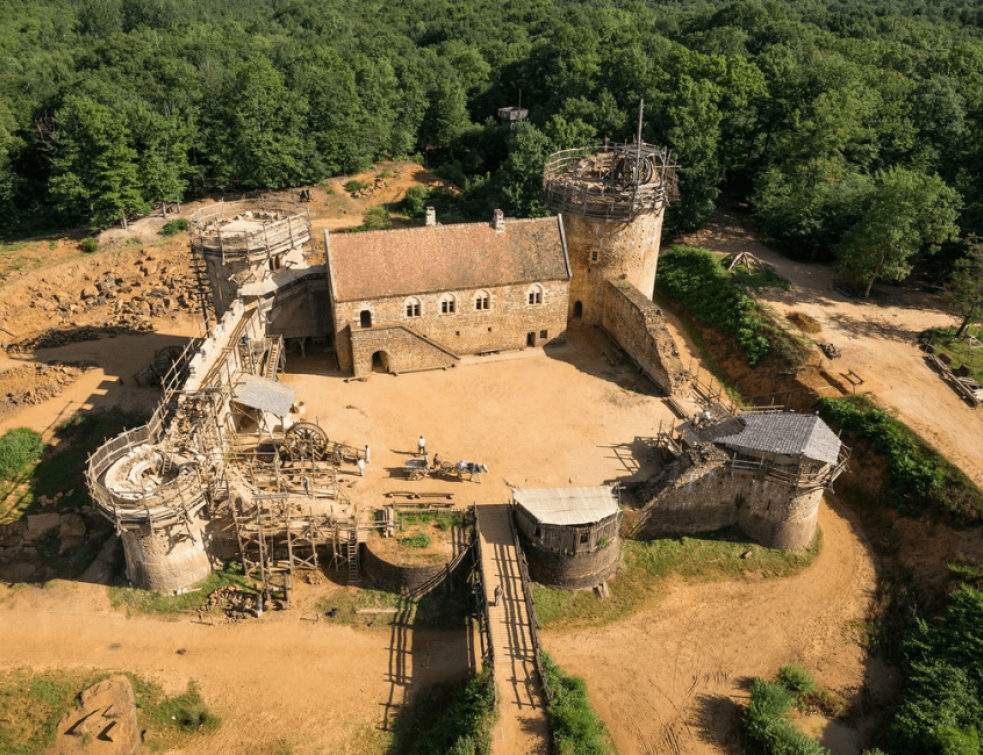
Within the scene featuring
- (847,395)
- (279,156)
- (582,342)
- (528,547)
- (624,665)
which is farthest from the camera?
(279,156)

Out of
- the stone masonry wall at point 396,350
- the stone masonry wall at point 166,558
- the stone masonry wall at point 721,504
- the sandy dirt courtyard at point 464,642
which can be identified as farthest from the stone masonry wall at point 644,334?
the stone masonry wall at point 166,558

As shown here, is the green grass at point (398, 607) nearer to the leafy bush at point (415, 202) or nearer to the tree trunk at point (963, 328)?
the tree trunk at point (963, 328)

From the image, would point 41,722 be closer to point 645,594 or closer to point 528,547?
point 528,547

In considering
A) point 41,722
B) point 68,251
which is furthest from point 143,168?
point 41,722

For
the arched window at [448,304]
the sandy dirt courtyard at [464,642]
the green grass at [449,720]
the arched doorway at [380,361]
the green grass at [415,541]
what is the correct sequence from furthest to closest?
the arched doorway at [380,361]
the arched window at [448,304]
the green grass at [415,541]
the sandy dirt courtyard at [464,642]
the green grass at [449,720]

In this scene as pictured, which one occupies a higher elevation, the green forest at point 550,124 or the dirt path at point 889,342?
the green forest at point 550,124

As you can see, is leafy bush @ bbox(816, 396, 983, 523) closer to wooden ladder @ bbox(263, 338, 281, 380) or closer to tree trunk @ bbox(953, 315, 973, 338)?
tree trunk @ bbox(953, 315, 973, 338)
